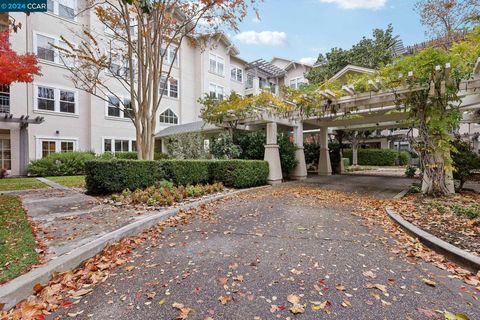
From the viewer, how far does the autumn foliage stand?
959 centimetres

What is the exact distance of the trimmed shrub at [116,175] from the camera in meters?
7.16

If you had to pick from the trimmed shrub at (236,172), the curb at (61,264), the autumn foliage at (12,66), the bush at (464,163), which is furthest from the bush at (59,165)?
the bush at (464,163)

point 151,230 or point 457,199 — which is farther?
point 457,199

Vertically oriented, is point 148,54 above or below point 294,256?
above

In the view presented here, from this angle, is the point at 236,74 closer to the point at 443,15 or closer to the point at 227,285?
the point at 443,15

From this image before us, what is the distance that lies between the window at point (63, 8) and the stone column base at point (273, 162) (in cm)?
1506

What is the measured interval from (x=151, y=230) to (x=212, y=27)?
7.95 meters

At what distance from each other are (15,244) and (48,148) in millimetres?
14770

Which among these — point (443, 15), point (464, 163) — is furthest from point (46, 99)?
point (443, 15)

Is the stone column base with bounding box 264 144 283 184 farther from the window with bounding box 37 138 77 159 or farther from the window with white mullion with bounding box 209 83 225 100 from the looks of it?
the window with white mullion with bounding box 209 83 225 100

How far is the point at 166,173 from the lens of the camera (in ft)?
27.5

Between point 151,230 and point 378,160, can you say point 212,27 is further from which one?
point 378,160

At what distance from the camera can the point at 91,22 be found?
53.8 feet

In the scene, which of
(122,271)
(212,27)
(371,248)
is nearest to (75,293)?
(122,271)
